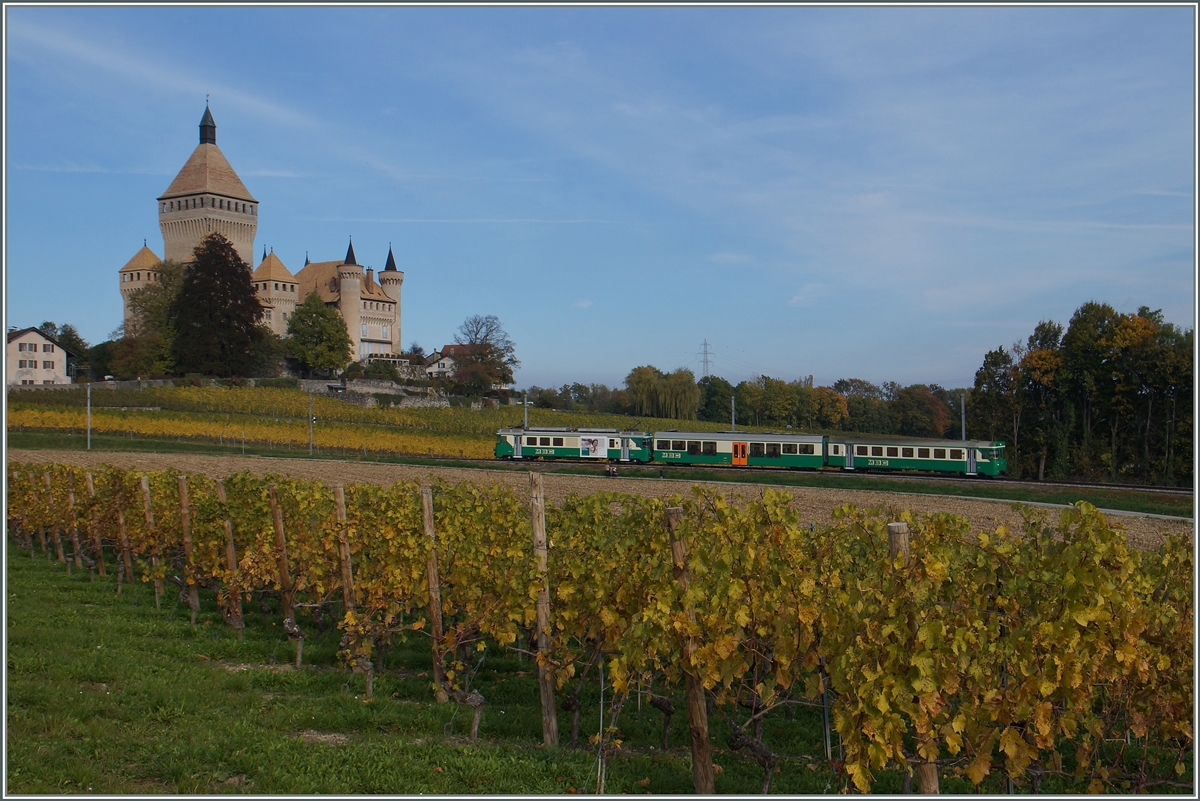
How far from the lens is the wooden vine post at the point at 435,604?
734cm

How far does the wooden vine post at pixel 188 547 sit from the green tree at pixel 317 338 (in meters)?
72.0

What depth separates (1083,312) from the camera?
139ft

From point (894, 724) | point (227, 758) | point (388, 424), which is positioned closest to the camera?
point (894, 724)

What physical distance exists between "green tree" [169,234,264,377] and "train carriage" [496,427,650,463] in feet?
127

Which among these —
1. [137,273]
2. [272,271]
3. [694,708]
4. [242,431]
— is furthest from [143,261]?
[694,708]

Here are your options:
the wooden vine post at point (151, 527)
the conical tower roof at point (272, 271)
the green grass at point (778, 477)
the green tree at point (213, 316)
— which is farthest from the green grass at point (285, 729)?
the conical tower roof at point (272, 271)

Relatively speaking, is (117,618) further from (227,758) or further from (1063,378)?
(1063,378)

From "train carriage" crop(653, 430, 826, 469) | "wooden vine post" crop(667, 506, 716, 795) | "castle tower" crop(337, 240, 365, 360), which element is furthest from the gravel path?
"castle tower" crop(337, 240, 365, 360)

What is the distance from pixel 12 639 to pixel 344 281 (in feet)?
336

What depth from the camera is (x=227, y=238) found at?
97062 millimetres

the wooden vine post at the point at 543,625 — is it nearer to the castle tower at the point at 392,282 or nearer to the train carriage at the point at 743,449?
the train carriage at the point at 743,449

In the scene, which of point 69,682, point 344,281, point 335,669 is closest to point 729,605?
point 335,669

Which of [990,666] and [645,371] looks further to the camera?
[645,371]

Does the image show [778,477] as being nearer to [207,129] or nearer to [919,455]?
[919,455]
